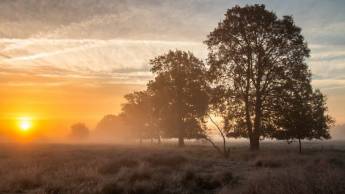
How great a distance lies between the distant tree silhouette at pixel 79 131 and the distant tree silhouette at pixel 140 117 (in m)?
101

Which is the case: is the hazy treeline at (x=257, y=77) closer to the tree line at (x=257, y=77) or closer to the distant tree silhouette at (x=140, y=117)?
the tree line at (x=257, y=77)

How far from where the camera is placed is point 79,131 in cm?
18350

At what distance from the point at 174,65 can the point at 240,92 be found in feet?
58.9

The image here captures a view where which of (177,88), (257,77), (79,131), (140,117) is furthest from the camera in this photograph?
(79,131)

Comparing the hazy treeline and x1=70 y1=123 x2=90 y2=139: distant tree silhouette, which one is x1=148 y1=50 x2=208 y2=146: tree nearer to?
the hazy treeline

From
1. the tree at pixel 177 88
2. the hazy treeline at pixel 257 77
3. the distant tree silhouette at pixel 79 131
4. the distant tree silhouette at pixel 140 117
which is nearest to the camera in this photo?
the hazy treeline at pixel 257 77

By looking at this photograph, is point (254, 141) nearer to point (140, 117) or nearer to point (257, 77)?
point (257, 77)

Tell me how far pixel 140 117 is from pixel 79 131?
112 metres

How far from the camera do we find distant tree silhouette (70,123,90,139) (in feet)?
602

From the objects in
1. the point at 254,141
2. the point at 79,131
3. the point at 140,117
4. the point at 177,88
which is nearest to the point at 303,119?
the point at 254,141

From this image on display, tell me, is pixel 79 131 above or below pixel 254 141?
above

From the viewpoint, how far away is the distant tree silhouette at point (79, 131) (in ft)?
602

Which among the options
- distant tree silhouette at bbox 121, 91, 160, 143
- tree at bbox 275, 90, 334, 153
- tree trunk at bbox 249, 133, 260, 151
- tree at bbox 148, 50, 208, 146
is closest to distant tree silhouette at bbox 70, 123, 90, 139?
distant tree silhouette at bbox 121, 91, 160, 143

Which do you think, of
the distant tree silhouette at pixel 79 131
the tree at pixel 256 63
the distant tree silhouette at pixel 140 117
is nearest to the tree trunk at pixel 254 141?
the tree at pixel 256 63
